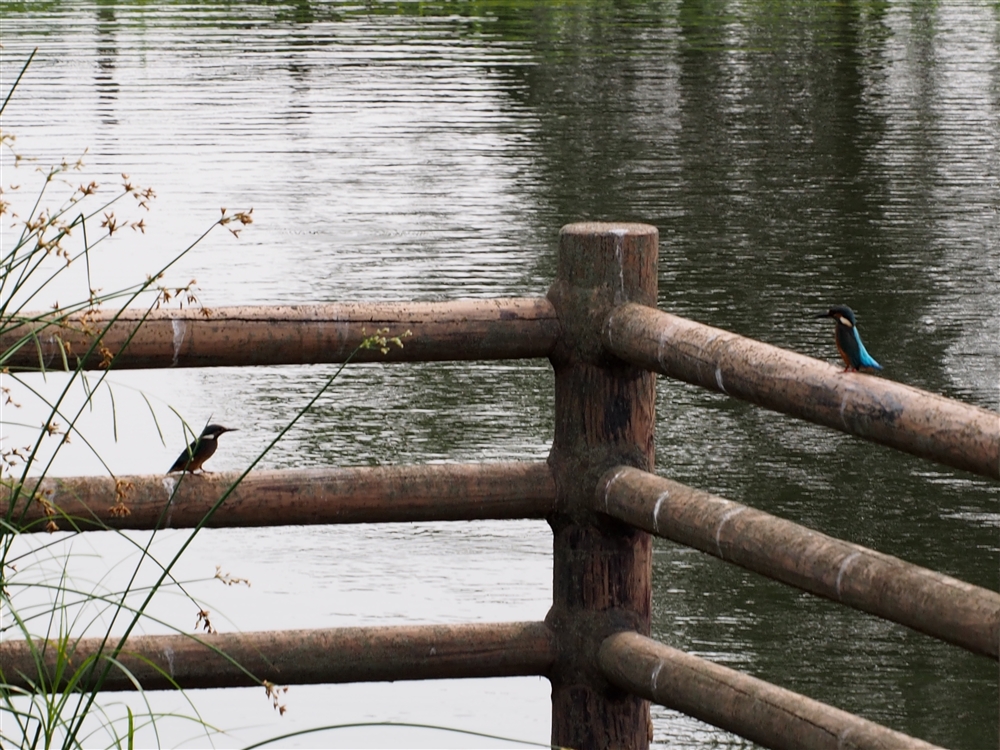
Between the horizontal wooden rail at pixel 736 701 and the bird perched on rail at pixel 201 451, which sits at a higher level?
the bird perched on rail at pixel 201 451

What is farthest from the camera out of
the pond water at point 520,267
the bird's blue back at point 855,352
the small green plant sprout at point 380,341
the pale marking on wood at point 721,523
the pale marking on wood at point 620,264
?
the pond water at point 520,267

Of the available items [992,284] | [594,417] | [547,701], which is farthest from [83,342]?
[992,284]

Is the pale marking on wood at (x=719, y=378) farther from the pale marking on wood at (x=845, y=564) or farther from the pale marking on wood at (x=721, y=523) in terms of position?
the pale marking on wood at (x=845, y=564)

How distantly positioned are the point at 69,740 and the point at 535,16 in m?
31.0

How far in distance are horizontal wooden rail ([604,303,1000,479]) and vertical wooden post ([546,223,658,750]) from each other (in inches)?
3.0

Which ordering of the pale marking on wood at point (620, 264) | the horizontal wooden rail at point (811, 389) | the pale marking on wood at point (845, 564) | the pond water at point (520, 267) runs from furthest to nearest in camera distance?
the pond water at point (520, 267)
the pale marking on wood at point (620, 264)
the pale marking on wood at point (845, 564)
the horizontal wooden rail at point (811, 389)

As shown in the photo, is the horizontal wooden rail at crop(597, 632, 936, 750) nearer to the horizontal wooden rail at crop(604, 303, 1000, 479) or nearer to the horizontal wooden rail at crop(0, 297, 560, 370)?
the horizontal wooden rail at crop(604, 303, 1000, 479)

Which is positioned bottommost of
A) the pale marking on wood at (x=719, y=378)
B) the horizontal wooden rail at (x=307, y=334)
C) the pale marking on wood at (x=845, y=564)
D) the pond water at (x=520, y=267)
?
the pond water at (x=520, y=267)

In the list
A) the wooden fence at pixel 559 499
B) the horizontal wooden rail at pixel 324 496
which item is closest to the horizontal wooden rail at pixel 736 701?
the wooden fence at pixel 559 499

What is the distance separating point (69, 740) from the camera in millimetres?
2127

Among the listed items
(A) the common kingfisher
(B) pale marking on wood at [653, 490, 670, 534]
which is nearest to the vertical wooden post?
(B) pale marking on wood at [653, 490, 670, 534]

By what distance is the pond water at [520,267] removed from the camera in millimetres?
5625

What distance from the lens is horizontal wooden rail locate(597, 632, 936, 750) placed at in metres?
2.95

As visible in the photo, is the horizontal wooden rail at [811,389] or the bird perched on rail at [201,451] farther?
the bird perched on rail at [201,451]
